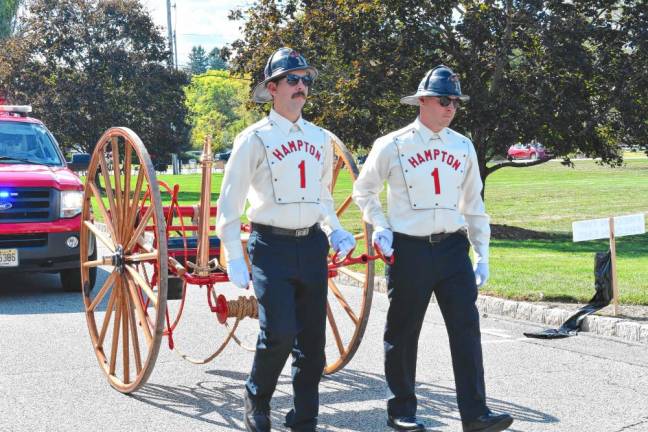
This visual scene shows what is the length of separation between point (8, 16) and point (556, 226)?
38.2 meters

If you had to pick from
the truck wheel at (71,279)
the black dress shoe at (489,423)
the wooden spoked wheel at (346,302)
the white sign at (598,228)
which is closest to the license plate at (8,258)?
the truck wheel at (71,279)

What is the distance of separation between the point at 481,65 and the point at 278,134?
15.6 m

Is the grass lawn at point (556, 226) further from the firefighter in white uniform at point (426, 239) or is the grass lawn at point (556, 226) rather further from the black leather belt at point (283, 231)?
the black leather belt at point (283, 231)

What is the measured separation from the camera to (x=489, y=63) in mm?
20406

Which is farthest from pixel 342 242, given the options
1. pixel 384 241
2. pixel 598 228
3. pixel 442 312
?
pixel 598 228

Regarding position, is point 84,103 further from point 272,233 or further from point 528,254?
point 272,233

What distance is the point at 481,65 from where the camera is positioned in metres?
20.2

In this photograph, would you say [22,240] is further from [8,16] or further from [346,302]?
[8,16]

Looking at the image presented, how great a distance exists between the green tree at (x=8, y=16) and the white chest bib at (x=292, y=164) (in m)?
50.5

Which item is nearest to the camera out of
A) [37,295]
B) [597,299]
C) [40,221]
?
[597,299]

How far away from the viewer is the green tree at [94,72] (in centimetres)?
3919

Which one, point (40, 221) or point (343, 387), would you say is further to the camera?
point (40, 221)

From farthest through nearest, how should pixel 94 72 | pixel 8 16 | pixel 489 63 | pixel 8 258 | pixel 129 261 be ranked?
pixel 8 16, pixel 94 72, pixel 489 63, pixel 8 258, pixel 129 261

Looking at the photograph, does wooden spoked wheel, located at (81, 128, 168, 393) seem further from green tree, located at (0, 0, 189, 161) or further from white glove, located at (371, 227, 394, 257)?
green tree, located at (0, 0, 189, 161)
